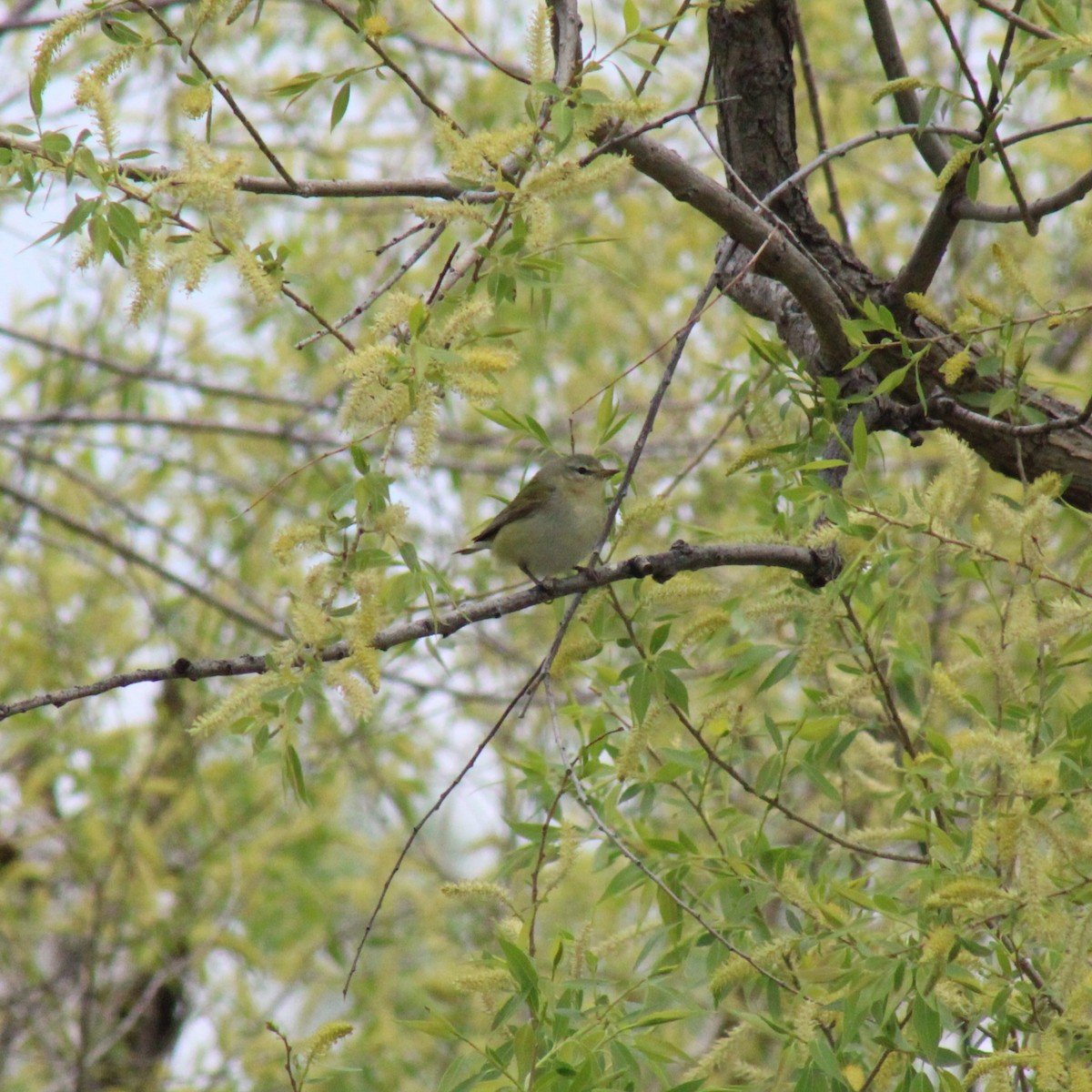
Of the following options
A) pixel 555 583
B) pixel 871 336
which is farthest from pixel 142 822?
pixel 871 336

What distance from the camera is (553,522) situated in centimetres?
425

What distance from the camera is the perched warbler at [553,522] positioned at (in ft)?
13.8

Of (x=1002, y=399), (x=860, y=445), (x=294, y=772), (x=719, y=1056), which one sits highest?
(x=1002, y=399)

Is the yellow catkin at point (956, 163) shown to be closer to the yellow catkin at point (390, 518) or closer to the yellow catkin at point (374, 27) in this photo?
the yellow catkin at point (374, 27)

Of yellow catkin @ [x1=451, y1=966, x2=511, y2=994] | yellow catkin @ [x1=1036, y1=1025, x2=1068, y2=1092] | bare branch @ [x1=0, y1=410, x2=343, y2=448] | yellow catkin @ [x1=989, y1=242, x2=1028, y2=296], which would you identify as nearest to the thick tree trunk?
yellow catkin @ [x1=989, y1=242, x2=1028, y2=296]

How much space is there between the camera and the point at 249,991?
6.20m

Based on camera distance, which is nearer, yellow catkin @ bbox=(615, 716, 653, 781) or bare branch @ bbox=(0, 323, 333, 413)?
yellow catkin @ bbox=(615, 716, 653, 781)

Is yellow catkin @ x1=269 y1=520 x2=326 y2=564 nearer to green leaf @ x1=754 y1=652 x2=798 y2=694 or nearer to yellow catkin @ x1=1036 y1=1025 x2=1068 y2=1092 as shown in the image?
green leaf @ x1=754 y1=652 x2=798 y2=694

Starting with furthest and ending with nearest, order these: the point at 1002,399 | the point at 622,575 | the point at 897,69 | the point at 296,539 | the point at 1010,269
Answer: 1. the point at 897,69
2. the point at 622,575
3. the point at 1002,399
4. the point at 1010,269
5. the point at 296,539

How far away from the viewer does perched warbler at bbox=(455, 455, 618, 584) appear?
421 centimetres

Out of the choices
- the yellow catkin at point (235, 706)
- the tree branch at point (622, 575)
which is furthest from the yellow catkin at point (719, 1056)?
the yellow catkin at point (235, 706)

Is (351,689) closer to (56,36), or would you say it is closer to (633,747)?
(633,747)

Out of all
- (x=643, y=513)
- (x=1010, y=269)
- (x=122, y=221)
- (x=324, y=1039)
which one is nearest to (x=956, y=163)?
(x=1010, y=269)

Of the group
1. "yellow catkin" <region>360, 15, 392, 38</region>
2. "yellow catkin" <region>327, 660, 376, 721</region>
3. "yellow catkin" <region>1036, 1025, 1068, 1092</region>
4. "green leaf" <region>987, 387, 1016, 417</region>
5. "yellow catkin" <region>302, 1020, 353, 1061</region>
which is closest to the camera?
"yellow catkin" <region>1036, 1025, 1068, 1092</region>
